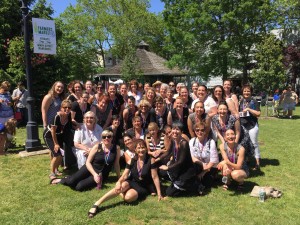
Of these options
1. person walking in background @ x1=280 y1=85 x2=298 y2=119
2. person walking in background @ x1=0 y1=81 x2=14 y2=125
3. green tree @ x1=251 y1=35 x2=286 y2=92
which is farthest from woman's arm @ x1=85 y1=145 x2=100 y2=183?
green tree @ x1=251 y1=35 x2=286 y2=92

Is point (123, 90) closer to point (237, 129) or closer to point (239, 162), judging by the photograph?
point (237, 129)

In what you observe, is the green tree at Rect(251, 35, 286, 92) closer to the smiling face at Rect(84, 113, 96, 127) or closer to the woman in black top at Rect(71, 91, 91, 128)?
the woman in black top at Rect(71, 91, 91, 128)

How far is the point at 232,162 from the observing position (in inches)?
214

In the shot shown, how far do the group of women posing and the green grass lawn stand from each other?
0.19 metres

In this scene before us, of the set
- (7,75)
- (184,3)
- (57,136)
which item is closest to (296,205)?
(57,136)

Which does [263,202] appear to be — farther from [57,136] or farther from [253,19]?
[253,19]

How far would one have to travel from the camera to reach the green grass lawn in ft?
14.2

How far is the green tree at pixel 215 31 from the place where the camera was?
2582 cm

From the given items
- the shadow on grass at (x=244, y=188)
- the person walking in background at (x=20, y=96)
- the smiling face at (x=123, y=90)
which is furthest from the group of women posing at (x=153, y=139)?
the person walking in background at (x=20, y=96)

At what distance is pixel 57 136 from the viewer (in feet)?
20.0

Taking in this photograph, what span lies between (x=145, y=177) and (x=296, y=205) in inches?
92.0

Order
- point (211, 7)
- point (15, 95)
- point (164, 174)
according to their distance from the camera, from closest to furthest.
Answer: point (164, 174) → point (15, 95) → point (211, 7)

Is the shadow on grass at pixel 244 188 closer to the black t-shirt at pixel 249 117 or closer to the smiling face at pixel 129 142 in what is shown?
the black t-shirt at pixel 249 117

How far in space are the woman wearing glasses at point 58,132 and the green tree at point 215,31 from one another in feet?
71.2
